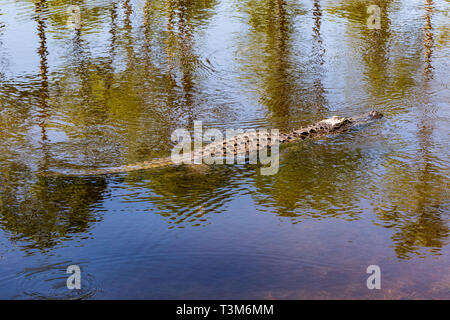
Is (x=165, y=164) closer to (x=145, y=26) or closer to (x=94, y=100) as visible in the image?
(x=94, y=100)

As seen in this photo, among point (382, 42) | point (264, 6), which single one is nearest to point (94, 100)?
point (382, 42)

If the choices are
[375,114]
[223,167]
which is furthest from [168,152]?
[375,114]

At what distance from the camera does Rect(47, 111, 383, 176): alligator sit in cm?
757

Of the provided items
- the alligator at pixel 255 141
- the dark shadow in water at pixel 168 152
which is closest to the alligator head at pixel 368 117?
the alligator at pixel 255 141

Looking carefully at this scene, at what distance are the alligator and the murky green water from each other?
0.68 ft

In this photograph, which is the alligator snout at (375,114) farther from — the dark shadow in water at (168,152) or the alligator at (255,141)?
the dark shadow in water at (168,152)

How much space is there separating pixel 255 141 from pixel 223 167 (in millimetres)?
823

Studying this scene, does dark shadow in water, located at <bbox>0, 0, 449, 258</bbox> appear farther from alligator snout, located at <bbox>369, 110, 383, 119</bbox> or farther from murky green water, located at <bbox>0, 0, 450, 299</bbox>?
alligator snout, located at <bbox>369, 110, 383, 119</bbox>

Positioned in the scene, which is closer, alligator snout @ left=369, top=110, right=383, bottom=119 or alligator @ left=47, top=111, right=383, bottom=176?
alligator @ left=47, top=111, right=383, bottom=176

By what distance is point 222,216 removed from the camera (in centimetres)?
636

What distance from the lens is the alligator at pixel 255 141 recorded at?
24.9ft

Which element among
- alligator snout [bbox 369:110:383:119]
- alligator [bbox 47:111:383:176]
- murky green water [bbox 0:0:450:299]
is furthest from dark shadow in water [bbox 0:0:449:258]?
alligator snout [bbox 369:110:383:119]

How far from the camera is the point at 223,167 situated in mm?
7805

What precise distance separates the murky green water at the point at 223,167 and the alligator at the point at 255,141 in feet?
0.68
